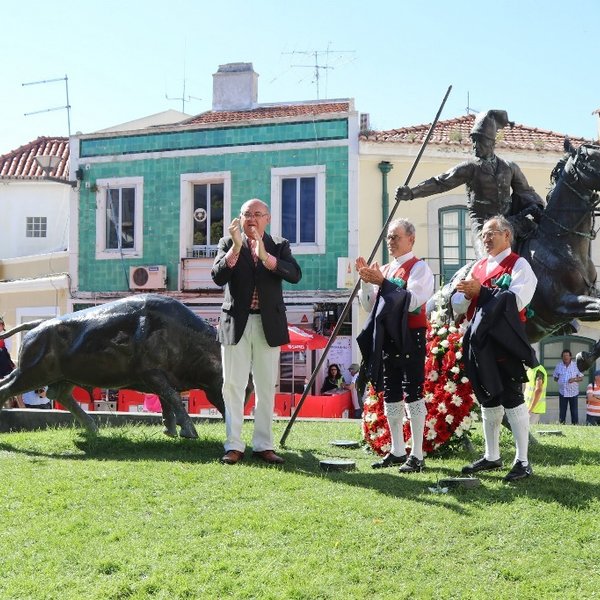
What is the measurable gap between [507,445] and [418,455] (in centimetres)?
185

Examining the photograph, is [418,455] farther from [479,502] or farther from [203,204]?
[203,204]

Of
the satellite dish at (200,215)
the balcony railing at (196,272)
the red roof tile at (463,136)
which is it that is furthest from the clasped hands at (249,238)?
the satellite dish at (200,215)

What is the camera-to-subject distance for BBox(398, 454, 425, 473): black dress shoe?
6.60m

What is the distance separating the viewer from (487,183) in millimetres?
8477

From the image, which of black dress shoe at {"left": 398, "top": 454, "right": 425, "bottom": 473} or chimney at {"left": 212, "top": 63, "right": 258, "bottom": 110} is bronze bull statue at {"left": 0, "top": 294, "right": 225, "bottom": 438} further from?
chimney at {"left": 212, "top": 63, "right": 258, "bottom": 110}

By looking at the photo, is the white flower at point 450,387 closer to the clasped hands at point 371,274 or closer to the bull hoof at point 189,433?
the clasped hands at point 371,274

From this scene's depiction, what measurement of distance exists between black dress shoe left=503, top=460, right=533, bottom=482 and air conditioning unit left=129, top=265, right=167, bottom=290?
726 inches

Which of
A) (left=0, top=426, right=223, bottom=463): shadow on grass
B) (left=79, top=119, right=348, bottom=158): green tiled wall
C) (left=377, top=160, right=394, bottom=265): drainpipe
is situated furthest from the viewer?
(left=79, top=119, right=348, bottom=158): green tiled wall

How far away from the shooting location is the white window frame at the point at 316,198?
22.6 metres

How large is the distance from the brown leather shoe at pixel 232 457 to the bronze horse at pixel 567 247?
3.28 meters

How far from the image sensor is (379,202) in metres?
22.3

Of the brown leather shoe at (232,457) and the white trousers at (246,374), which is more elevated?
the white trousers at (246,374)

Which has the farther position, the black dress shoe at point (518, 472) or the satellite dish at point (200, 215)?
the satellite dish at point (200, 215)

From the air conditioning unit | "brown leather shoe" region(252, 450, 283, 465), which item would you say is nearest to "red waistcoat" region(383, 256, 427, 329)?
"brown leather shoe" region(252, 450, 283, 465)
